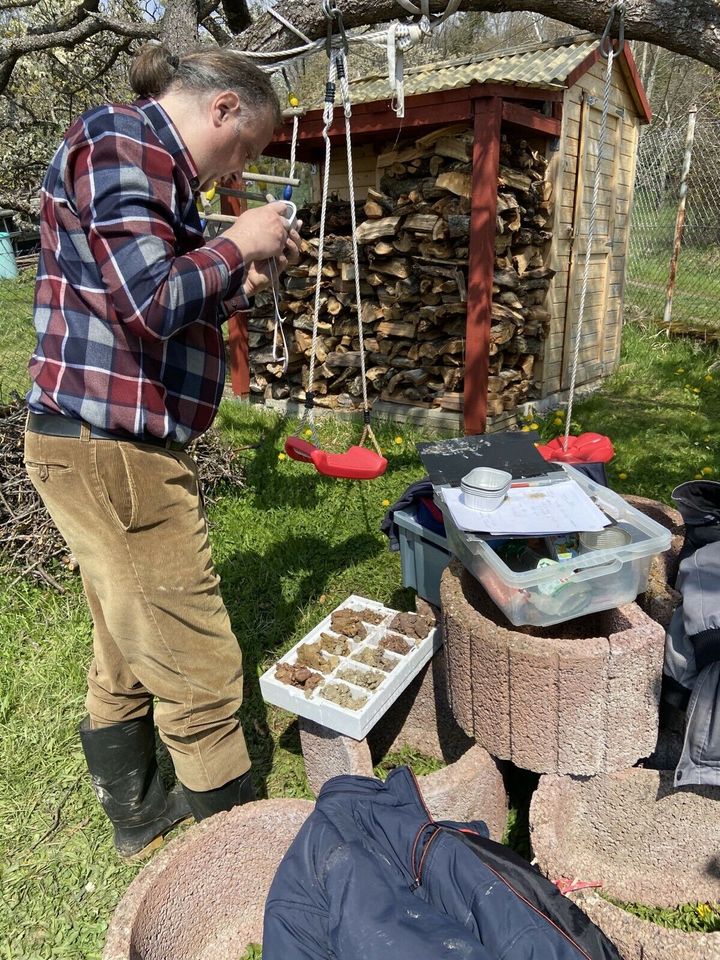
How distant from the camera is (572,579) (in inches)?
68.5

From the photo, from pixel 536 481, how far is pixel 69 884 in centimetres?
192

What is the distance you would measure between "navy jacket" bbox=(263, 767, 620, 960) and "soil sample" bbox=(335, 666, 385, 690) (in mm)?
662

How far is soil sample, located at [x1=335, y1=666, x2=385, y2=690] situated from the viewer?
2.18 meters

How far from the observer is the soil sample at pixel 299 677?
2.18 metres

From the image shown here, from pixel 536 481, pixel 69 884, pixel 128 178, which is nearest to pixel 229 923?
pixel 69 884

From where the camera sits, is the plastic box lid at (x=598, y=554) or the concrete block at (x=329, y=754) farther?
the concrete block at (x=329, y=754)

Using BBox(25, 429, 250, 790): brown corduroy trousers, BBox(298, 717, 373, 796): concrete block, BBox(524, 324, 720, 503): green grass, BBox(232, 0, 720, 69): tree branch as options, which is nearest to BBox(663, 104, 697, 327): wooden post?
BBox(524, 324, 720, 503): green grass

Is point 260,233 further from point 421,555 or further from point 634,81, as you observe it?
point 634,81

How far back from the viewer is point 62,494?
1675mm

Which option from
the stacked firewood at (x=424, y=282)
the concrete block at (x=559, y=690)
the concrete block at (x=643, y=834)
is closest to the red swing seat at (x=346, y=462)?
the concrete block at (x=559, y=690)

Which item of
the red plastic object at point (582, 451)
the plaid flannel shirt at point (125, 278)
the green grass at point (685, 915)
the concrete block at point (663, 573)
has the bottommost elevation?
the green grass at point (685, 915)

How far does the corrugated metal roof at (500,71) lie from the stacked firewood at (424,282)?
38 centimetres

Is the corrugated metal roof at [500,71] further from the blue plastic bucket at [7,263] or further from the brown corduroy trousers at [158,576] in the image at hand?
the blue plastic bucket at [7,263]

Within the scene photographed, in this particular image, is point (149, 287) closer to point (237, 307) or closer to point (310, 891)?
point (237, 307)
